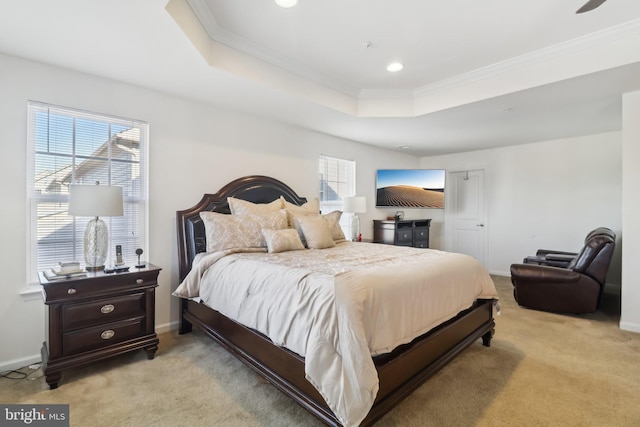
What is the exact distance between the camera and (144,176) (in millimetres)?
2984

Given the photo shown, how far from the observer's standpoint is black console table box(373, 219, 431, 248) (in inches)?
205

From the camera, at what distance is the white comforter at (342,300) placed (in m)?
1.44

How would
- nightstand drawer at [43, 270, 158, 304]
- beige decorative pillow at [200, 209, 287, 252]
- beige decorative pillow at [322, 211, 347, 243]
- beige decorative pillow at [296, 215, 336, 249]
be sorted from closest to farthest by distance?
nightstand drawer at [43, 270, 158, 304]
beige decorative pillow at [200, 209, 287, 252]
beige decorative pillow at [296, 215, 336, 249]
beige decorative pillow at [322, 211, 347, 243]

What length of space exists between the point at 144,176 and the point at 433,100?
3.32 m

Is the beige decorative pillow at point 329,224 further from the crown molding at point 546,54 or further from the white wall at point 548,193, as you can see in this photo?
the white wall at point 548,193

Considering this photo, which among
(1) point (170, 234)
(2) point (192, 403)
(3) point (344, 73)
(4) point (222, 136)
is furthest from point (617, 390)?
(4) point (222, 136)

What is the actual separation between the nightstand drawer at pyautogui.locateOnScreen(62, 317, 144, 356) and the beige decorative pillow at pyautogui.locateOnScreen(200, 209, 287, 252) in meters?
0.85

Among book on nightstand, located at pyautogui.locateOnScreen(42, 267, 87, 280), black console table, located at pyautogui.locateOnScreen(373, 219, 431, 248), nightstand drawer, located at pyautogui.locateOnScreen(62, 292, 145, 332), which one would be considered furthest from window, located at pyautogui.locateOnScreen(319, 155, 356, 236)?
book on nightstand, located at pyautogui.locateOnScreen(42, 267, 87, 280)

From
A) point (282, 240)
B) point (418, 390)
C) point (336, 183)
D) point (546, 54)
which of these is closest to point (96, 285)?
point (282, 240)

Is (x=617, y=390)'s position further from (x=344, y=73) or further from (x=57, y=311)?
(x=57, y=311)

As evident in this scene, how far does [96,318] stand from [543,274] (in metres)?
4.59

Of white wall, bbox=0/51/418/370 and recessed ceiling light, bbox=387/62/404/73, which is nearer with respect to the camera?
white wall, bbox=0/51/418/370

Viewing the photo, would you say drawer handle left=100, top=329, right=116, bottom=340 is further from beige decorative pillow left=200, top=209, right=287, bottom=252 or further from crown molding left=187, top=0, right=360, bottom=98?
crown molding left=187, top=0, right=360, bottom=98

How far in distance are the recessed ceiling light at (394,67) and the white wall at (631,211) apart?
2.33m
